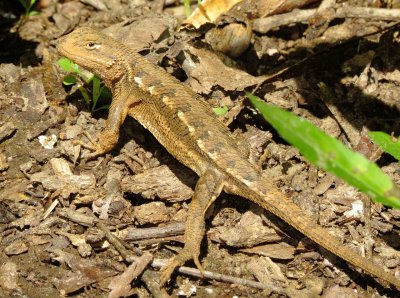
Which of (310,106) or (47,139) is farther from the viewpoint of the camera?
(310,106)

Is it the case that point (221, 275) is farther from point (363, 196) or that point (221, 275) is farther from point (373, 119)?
point (373, 119)

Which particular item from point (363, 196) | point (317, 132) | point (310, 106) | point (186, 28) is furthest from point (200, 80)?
point (317, 132)

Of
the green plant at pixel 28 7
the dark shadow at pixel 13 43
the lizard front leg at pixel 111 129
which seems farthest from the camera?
the green plant at pixel 28 7

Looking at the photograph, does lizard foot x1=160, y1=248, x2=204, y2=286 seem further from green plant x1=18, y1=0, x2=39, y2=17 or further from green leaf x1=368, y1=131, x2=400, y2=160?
green plant x1=18, y1=0, x2=39, y2=17

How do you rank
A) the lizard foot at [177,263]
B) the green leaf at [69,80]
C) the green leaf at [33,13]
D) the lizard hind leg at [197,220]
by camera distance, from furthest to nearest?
the green leaf at [33,13]
the green leaf at [69,80]
the lizard hind leg at [197,220]
the lizard foot at [177,263]

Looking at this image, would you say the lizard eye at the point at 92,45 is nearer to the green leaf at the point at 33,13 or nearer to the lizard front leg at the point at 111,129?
the lizard front leg at the point at 111,129

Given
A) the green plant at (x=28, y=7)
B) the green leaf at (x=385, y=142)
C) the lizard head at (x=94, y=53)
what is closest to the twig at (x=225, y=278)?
the green leaf at (x=385, y=142)

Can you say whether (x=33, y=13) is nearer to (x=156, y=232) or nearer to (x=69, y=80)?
(x=69, y=80)
